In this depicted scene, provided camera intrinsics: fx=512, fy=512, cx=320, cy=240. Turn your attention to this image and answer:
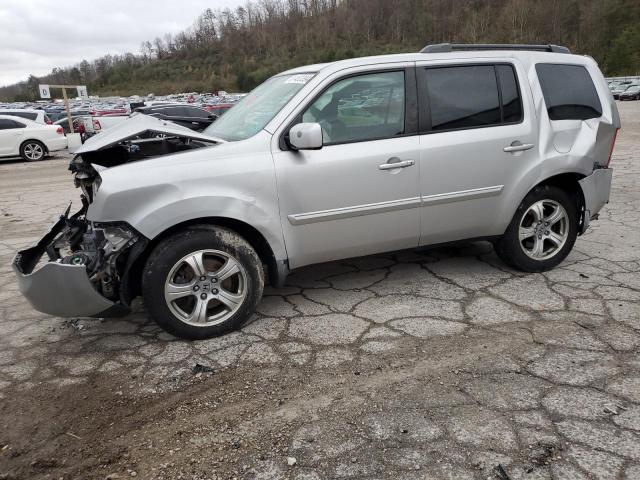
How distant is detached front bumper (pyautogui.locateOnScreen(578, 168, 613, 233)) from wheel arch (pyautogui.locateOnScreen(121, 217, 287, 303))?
8.70 ft

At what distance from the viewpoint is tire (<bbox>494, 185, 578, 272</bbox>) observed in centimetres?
423

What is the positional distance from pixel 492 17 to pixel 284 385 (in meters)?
105

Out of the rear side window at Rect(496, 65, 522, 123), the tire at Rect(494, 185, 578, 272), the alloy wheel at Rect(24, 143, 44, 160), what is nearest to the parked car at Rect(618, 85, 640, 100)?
the alloy wheel at Rect(24, 143, 44, 160)

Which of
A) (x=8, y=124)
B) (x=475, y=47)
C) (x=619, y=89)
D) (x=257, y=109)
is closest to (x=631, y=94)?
(x=619, y=89)

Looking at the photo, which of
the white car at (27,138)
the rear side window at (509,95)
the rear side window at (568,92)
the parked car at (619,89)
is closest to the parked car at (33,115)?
the white car at (27,138)

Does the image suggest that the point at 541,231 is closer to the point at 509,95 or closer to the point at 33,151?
the point at 509,95

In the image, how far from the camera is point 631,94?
37.5 m

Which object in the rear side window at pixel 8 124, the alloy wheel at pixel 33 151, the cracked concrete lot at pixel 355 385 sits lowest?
→ the cracked concrete lot at pixel 355 385

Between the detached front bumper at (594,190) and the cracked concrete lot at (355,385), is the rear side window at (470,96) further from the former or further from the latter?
the cracked concrete lot at (355,385)

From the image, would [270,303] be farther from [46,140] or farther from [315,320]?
[46,140]

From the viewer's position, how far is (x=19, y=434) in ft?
8.61

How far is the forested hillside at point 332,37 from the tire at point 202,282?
71.1 metres

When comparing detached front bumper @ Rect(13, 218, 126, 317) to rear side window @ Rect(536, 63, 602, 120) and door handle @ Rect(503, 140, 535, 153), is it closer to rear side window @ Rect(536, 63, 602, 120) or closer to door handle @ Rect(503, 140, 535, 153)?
door handle @ Rect(503, 140, 535, 153)

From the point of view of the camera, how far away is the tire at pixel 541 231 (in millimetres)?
4227
